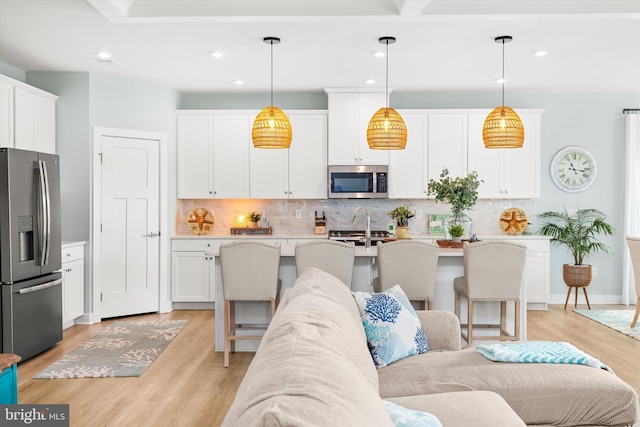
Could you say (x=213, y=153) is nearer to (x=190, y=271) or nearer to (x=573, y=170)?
(x=190, y=271)

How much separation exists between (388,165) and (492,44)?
7.46 ft

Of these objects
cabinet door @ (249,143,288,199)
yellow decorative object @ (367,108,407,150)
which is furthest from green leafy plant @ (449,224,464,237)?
cabinet door @ (249,143,288,199)

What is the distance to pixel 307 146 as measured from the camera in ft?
22.5

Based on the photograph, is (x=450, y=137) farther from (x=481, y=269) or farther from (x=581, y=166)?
(x=481, y=269)

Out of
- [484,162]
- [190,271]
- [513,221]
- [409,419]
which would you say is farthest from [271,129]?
[513,221]

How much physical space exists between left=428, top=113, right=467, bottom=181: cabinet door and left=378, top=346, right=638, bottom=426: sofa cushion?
14.3 feet

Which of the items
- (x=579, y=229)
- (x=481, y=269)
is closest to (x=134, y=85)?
(x=481, y=269)

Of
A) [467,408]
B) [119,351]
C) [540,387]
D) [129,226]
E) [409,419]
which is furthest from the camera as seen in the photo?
[129,226]

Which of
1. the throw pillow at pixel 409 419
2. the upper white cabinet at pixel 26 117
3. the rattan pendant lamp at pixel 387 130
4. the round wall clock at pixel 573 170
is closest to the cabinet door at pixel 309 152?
the rattan pendant lamp at pixel 387 130

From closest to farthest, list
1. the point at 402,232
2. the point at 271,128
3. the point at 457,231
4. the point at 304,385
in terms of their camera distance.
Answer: the point at 304,385
the point at 271,128
the point at 457,231
the point at 402,232

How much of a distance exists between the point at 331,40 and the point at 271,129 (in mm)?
905

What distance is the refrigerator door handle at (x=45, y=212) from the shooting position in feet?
15.0

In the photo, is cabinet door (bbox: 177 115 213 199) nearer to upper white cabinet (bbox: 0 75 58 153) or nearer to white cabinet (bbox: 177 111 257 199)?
white cabinet (bbox: 177 111 257 199)

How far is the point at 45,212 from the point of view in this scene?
459cm
